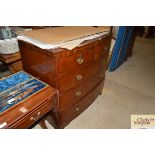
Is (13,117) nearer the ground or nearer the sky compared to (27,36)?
nearer the ground

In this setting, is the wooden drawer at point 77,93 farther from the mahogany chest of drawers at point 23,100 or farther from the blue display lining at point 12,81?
the blue display lining at point 12,81

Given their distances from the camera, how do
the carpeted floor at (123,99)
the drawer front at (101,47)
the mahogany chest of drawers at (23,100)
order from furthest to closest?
the carpeted floor at (123,99)
the drawer front at (101,47)
the mahogany chest of drawers at (23,100)

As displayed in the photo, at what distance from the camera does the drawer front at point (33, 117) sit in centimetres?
99

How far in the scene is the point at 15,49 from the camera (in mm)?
1427

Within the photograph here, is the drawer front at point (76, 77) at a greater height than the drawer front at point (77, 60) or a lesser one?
lesser

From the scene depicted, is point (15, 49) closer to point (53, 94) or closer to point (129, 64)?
point (53, 94)

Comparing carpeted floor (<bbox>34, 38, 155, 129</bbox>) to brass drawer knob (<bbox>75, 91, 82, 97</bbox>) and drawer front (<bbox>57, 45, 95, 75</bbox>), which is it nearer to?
brass drawer knob (<bbox>75, 91, 82, 97</bbox>)

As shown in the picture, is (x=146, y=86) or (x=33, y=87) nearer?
(x=33, y=87)

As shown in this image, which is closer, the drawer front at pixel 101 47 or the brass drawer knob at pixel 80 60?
the brass drawer knob at pixel 80 60

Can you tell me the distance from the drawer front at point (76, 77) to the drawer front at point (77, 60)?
0.19 ft

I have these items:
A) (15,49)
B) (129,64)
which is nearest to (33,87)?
(15,49)

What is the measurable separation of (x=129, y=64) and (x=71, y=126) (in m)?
1.94

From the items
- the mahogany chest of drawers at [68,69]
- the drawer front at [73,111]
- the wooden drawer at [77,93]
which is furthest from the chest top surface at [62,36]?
the drawer front at [73,111]
